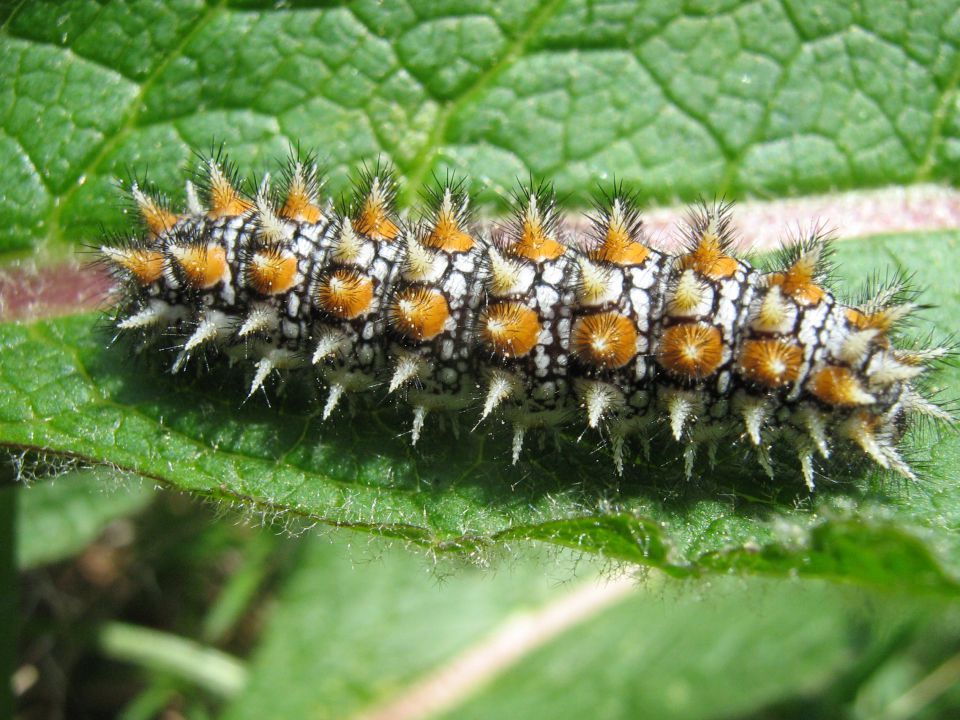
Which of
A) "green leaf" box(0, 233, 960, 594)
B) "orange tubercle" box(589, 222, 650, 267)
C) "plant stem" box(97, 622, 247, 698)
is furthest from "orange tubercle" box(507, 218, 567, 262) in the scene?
"plant stem" box(97, 622, 247, 698)

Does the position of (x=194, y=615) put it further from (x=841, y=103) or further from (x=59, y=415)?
(x=841, y=103)

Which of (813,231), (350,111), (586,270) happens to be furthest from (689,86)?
(350,111)

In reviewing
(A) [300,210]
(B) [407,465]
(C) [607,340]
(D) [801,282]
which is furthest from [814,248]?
→ (A) [300,210]

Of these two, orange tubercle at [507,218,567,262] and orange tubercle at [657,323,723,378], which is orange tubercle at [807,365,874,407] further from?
orange tubercle at [507,218,567,262]

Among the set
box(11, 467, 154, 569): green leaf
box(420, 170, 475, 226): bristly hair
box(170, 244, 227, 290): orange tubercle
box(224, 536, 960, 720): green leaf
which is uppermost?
box(420, 170, 475, 226): bristly hair

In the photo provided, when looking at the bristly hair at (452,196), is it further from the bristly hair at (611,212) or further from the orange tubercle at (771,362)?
the orange tubercle at (771,362)

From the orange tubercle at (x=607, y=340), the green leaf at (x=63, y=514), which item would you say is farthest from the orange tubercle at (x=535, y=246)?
the green leaf at (x=63, y=514)

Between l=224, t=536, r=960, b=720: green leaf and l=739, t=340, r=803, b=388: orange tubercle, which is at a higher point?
l=739, t=340, r=803, b=388: orange tubercle
